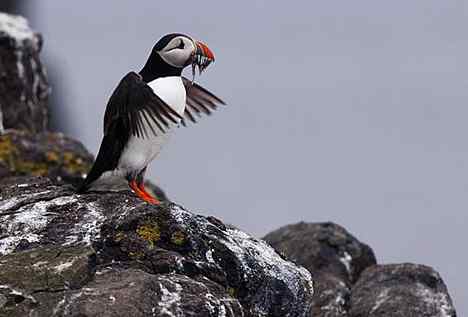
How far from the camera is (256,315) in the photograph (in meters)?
7.94

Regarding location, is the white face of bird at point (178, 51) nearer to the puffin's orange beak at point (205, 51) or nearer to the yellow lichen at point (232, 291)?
the puffin's orange beak at point (205, 51)

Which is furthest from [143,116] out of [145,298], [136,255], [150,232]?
[145,298]

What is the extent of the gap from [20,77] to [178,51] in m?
8.67

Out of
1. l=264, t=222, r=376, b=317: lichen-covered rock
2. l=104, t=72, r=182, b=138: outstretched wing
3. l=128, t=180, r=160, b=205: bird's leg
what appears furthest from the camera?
l=264, t=222, r=376, b=317: lichen-covered rock

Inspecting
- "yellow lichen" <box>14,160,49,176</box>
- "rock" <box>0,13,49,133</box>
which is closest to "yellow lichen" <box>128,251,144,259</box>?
"yellow lichen" <box>14,160,49,176</box>

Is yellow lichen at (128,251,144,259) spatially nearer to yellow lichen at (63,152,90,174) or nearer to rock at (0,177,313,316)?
rock at (0,177,313,316)

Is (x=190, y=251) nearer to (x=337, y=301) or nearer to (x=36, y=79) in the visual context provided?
(x=337, y=301)

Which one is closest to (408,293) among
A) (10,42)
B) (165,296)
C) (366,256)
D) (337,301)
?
(337,301)

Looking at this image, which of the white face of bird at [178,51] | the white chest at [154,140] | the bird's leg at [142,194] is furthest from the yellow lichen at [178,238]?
the white face of bird at [178,51]

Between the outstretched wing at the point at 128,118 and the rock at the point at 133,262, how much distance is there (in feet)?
2.00

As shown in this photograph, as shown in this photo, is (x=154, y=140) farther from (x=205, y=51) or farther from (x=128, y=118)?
(x=205, y=51)

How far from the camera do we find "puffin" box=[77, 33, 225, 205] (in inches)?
355

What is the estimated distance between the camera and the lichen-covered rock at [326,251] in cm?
1134

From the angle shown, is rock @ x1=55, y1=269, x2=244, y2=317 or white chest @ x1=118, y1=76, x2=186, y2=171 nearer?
rock @ x1=55, y1=269, x2=244, y2=317
